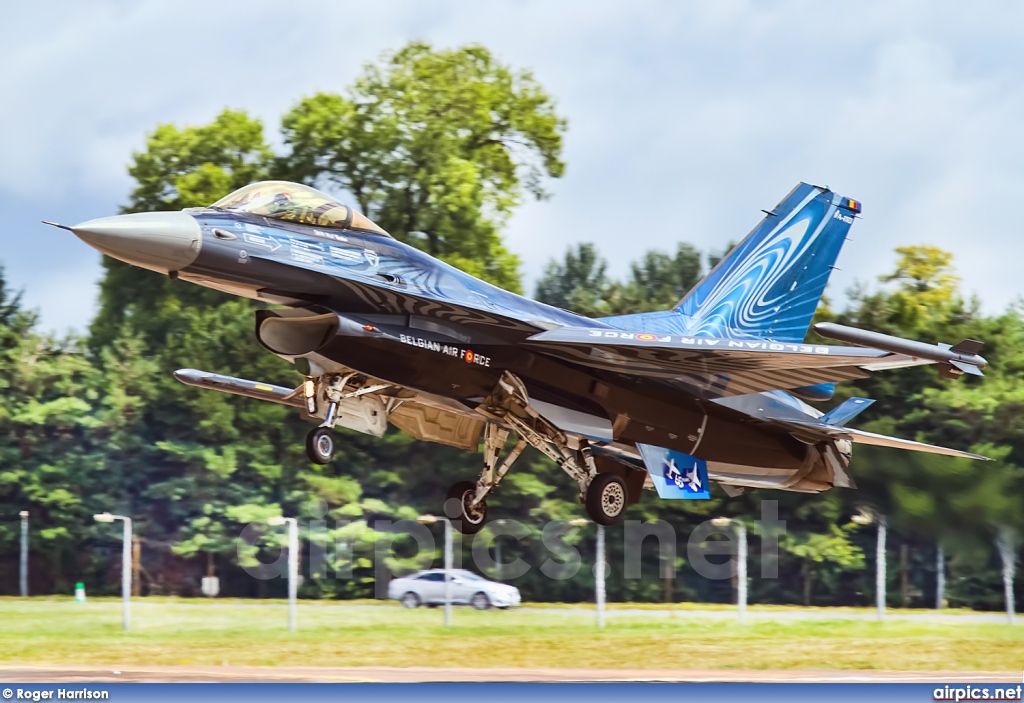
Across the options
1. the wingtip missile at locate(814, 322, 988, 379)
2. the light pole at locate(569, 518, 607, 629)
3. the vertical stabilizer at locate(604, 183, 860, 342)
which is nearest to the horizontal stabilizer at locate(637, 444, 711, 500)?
the vertical stabilizer at locate(604, 183, 860, 342)

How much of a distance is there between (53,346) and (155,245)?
24.2 metres

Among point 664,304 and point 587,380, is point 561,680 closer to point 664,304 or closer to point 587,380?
point 587,380

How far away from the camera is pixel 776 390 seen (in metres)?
17.1

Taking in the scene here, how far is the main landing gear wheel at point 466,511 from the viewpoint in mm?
16984

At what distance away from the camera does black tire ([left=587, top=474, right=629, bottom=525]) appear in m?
16.1

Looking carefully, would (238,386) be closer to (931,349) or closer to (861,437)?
(861,437)

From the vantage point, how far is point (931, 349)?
42.8 ft

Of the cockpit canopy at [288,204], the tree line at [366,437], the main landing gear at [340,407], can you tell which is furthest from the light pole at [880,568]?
the cockpit canopy at [288,204]

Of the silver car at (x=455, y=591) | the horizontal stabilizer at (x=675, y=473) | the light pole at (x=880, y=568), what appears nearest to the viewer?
the horizontal stabilizer at (x=675, y=473)

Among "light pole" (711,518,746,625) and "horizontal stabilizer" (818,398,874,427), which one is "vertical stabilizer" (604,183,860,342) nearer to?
"horizontal stabilizer" (818,398,874,427)

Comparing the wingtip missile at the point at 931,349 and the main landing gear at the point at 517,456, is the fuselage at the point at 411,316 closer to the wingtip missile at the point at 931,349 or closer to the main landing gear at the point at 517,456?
the main landing gear at the point at 517,456

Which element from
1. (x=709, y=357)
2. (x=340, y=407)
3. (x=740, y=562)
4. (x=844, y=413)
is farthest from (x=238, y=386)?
(x=740, y=562)

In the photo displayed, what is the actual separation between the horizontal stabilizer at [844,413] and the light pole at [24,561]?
20.0 metres

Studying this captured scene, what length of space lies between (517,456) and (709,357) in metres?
2.78
